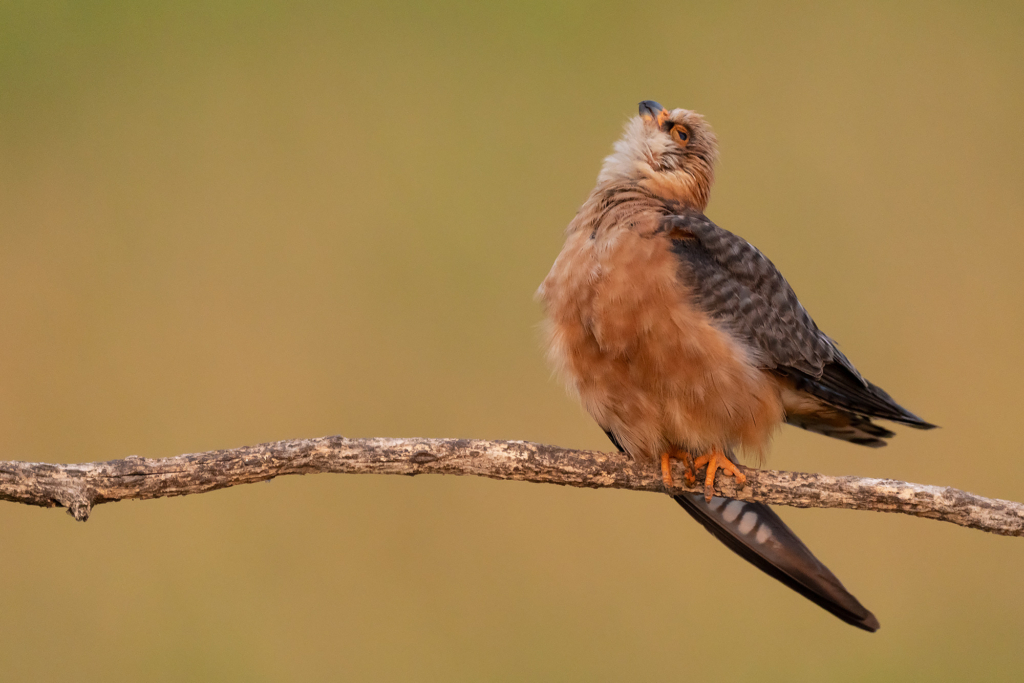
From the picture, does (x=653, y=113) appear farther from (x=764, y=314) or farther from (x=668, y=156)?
(x=764, y=314)

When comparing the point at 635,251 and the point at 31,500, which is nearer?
the point at 31,500

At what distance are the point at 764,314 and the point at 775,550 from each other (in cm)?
71

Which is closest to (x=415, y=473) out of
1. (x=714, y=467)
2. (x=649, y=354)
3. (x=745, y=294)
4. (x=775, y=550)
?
(x=649, y=354)

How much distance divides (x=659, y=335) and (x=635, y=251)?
0.22 meters

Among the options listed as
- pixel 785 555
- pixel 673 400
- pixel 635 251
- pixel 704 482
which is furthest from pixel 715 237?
pixel 785 555

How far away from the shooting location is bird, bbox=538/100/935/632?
2.02 m

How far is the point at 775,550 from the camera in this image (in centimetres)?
233

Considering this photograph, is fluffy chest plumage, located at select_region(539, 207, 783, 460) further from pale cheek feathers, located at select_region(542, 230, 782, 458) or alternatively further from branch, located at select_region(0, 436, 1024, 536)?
branch, located at select_region(0, 436, 1024, 536)

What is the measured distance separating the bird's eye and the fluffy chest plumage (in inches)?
16.9

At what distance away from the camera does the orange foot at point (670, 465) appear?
2168 mm

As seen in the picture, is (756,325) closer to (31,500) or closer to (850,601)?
(850,601)

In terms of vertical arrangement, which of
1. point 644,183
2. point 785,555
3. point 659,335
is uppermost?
point 644,183

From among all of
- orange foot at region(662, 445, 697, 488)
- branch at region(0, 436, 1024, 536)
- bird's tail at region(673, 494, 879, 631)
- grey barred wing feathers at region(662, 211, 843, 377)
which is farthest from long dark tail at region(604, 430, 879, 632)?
grey barred wing feathers at region(662, 211, 843, 377)

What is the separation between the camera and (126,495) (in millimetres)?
1801
